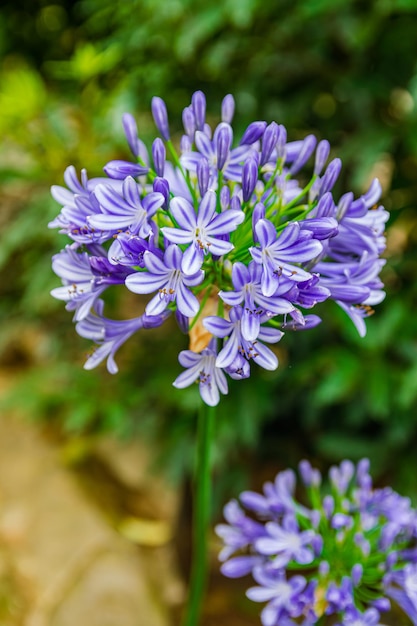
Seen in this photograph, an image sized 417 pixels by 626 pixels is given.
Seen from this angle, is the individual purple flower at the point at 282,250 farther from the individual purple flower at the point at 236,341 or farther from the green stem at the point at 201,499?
the green stem at the point at 201,499

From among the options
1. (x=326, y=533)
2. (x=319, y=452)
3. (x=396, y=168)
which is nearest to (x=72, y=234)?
(x=326, y=533)

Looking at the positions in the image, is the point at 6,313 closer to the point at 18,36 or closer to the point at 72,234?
the point at 18,36

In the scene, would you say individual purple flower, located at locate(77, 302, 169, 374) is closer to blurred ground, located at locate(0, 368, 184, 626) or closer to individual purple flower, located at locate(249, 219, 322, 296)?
individual purple flower, located at locate(249, 219, 322, 296)

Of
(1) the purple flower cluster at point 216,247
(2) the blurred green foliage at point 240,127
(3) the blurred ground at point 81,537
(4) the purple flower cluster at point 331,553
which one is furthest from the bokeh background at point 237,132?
(1) the purple flower cluster at point 216,247

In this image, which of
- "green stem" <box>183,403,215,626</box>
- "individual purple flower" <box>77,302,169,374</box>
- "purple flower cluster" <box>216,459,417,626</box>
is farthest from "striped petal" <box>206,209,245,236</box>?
"purple flower cluster" <box>216,459,417,626</box>

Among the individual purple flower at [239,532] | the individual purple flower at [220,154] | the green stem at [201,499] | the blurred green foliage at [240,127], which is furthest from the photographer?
the blurred green foliage at [240,127]

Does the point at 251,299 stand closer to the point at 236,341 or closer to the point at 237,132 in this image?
the point at 236,341

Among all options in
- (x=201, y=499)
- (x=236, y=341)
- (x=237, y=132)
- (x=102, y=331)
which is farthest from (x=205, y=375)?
(x=237, y=132)

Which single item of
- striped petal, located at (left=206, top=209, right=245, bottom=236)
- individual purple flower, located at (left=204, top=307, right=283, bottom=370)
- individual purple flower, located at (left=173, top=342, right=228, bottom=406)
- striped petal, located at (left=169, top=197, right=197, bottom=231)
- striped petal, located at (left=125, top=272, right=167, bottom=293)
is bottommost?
individual purple flower, located at (left=173, top=342, right=228, bottom=406)
